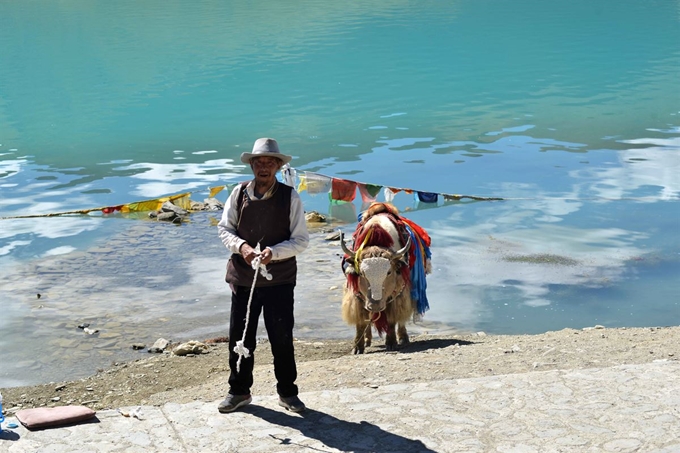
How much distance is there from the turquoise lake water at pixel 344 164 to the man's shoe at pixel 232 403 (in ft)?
12.3

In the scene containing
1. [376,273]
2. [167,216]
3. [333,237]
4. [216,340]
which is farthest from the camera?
[167,216]

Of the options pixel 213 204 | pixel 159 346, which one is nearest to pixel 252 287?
pixel 159 346

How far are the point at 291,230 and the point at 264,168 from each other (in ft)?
1.46

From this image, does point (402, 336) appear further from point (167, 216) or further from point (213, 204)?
point (213, 204)

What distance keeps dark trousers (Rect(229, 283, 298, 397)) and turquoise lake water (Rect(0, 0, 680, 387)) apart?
12.4 feet

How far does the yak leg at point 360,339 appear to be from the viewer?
9.62 m

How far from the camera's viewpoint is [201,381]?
880 cm

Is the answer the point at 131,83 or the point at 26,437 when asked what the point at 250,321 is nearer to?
the point at 26,437

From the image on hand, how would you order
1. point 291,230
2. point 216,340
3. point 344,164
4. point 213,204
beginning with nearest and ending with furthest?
point 291,230 → point 216,340 → point 213,204 → point 344,164

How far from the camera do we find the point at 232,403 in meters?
6.60

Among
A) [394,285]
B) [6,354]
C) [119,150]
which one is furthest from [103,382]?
[119,150]

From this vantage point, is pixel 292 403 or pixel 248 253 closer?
pixel 248 253

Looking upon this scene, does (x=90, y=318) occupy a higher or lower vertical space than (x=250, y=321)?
lower

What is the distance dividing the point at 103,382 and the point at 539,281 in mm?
5734
